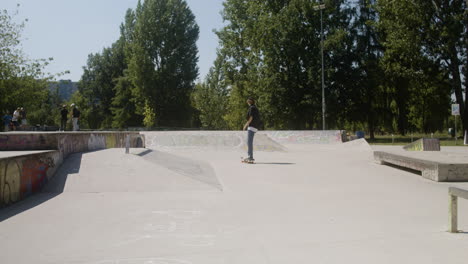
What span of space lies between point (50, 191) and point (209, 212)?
3.38 meters

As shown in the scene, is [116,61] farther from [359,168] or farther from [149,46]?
[359,168]

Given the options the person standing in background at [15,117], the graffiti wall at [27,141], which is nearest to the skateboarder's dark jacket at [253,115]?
the graffiti wall at [27,141]

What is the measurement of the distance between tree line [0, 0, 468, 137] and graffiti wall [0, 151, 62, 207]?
84.8 ft

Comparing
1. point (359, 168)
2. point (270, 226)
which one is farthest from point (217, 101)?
point (270, 226)

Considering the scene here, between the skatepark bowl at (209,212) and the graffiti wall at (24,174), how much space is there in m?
0.02

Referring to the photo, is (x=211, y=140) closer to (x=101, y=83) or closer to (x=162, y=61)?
(x=162, y=61)

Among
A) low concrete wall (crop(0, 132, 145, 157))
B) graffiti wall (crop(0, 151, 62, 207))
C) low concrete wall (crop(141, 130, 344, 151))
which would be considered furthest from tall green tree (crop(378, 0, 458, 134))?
graffiti wall (crop(0, 151, 62, 207))

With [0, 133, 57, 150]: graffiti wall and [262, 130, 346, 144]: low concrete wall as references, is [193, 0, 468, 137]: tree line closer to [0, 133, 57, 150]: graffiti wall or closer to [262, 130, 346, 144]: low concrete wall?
[262, 130, 346, 144]: low concrete wall

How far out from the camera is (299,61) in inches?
1312

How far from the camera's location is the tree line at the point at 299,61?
2802 centimetres

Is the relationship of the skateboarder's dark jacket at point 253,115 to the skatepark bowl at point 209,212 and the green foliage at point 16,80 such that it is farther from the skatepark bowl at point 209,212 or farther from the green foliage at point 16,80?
the green foliage at point 16,80

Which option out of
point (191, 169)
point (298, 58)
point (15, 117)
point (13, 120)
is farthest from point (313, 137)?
point (13, 120)

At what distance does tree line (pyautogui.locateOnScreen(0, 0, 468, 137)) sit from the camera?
28016 millimetres

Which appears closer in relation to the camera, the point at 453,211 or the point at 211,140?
the point at 453,211
